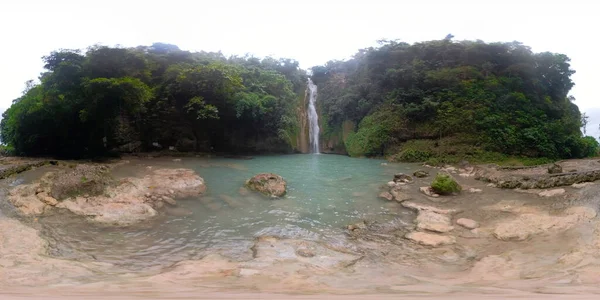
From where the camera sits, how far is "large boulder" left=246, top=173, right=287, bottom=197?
11.5 metres

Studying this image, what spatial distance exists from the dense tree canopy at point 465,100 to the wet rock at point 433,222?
49.1ft

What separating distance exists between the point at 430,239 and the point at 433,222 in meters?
1.16

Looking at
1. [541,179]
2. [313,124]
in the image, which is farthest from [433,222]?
[313,124]

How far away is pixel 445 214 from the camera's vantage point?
9.18 m

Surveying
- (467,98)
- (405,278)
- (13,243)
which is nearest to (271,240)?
(405,278)

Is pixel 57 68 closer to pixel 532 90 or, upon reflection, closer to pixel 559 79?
pixel 532 90

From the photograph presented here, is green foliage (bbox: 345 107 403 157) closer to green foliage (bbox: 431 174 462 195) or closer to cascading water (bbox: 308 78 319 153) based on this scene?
cascading water (bbox: 308 78 319 153)

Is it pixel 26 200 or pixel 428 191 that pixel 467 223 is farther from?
pixel 26 200

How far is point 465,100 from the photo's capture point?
2327 cm

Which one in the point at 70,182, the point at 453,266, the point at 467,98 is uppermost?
the point at 467,98

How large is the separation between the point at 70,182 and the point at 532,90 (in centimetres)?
2700

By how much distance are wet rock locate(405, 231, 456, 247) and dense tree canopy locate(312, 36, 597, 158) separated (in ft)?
54.1

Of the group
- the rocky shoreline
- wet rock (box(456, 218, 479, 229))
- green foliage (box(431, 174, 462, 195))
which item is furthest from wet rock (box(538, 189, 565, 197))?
wet rock (box(456, 218, 479, 229))

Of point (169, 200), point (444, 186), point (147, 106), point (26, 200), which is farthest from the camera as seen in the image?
point (147, 106)
